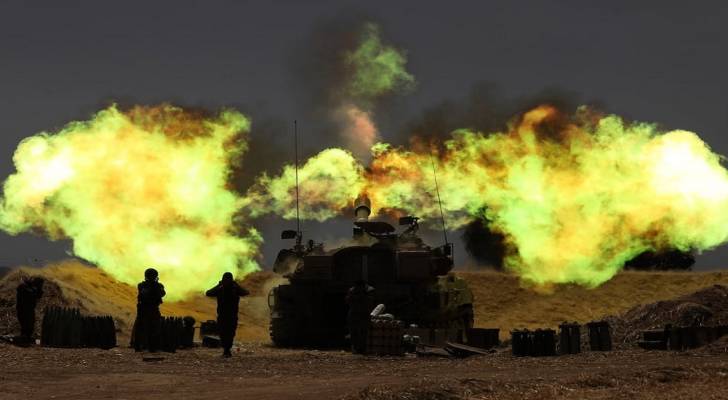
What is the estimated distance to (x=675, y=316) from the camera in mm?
27312

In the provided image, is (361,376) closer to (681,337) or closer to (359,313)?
(359,313)

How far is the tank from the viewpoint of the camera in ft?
95.9

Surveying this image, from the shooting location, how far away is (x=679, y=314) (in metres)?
27.3

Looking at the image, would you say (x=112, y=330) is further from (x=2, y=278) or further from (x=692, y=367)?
(x=692, y=367)

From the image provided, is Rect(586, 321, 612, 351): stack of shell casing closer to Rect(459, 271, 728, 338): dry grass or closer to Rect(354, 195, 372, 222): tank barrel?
Rect(354, 195, 372, 222): tank barrel

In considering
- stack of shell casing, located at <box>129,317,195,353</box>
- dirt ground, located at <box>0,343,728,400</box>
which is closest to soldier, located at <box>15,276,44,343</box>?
dirt ground, located at <box>0,343,728,400</box>

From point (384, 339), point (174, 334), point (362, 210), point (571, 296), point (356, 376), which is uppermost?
point (362, 210)

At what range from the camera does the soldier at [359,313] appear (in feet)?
81.4

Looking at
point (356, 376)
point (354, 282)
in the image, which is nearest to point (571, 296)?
point (354, 282)

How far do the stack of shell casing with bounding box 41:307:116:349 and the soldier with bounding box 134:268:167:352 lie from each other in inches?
54.9

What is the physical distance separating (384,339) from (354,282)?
514 centimetres

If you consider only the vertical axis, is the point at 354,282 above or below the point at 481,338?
above

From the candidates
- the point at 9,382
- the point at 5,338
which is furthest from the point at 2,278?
the point at 9,382

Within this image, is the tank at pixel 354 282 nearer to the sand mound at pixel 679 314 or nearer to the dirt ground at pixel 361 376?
the sand mound at pixel 679 314
